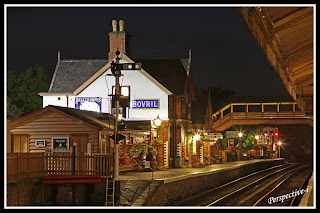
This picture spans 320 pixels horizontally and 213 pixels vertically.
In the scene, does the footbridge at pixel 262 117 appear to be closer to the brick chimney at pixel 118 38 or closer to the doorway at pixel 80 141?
the brick chimney at pixel 118 38

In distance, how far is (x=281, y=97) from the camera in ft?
200

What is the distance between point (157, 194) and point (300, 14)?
11.7 m

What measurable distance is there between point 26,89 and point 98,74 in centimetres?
1276

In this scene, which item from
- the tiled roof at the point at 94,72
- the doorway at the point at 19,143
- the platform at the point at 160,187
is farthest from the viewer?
the tiled roof at the point at 94,72

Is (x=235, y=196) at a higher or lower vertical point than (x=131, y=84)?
lower

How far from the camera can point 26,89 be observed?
4712 centimetres

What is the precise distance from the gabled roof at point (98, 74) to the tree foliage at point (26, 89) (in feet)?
24.9

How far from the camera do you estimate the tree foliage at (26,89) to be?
4659 centimetres

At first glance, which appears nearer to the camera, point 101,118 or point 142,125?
point 101,118

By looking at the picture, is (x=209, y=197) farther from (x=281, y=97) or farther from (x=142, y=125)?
(x=281, y=97)

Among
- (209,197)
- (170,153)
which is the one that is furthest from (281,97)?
(209,197)

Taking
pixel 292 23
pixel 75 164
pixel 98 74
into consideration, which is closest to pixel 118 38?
pixel 98 74

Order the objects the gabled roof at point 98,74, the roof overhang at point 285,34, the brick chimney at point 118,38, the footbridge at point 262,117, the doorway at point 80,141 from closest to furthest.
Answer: the roof overhang at point 285,34
the doorway at point 80,141
the gabled roof at point 98,74
the brick chimney at point 118,38
the footbridge at point 262,117

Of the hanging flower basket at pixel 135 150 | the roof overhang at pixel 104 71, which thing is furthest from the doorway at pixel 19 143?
the roof overhang at pixel 104 71
